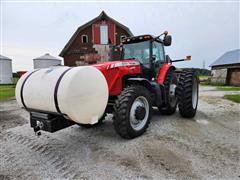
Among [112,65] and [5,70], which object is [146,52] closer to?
[112,65]

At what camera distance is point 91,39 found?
18.8 meters

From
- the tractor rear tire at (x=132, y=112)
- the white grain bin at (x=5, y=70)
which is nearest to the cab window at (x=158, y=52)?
the tractor rear tire at (x=132, y=112)

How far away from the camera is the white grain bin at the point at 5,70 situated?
2645cm

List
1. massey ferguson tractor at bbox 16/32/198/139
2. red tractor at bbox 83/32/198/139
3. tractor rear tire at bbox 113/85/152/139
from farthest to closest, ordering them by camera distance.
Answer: red tractor at bbox 83/32/198/139 → tractor rear tire at bbox 113/85/152/139 → massey ferguson tractor at bbox 16/32/198/139

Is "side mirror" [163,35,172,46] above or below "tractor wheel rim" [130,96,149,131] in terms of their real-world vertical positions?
above

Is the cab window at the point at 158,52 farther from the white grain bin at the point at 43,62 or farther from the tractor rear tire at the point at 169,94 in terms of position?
the white grain bin at the point at 43,62

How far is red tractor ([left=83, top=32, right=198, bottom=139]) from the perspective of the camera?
10.6 ft

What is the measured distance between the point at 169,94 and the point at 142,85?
1199 mm

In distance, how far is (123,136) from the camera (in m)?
3.25

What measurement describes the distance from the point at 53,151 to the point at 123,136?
3.92ft

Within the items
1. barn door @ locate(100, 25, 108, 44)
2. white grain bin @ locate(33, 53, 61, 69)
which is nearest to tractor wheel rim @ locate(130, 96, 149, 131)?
barn door @ locate(100, 25, 108, 44)

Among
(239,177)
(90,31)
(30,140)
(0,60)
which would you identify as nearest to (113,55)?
(30,140)

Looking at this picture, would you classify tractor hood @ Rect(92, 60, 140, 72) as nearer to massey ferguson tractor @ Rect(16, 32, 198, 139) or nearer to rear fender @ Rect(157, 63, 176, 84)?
massey ferguson tractor @ Rect(16, 32, 198, 139)

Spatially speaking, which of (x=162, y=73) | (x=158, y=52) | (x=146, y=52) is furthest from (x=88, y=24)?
(x=162, y=73)
